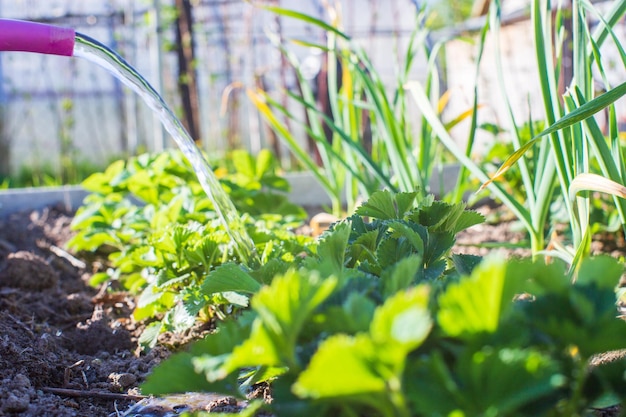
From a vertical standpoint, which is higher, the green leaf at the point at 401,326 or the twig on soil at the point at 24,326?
the green leaf at the point at 401,326

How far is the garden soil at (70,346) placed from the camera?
3.55ft

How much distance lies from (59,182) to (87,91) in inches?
86.8

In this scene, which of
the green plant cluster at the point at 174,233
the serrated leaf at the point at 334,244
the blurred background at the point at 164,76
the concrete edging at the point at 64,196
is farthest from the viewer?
the blurred background at the point at 164,76

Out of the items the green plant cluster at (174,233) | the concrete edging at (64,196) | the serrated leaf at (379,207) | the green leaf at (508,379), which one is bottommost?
the concrete edging at (64,196)

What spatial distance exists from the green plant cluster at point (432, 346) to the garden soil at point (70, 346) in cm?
43

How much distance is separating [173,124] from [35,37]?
1.11ft

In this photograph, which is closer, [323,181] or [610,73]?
[323,181]

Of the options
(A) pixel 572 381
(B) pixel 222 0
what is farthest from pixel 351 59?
(B) pixel 222 0

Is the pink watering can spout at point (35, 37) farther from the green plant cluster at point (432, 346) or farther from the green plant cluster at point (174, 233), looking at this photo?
the green plant cluster at point (432, 346)

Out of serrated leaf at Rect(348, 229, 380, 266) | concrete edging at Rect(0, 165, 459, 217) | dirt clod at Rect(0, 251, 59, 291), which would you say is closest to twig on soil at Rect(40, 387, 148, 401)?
serrated leaf at Rect(348, 229, 380, 266)

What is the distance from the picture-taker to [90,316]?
5.52 ft

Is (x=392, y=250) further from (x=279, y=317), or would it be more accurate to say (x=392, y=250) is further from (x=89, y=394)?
(x=89, y=394)

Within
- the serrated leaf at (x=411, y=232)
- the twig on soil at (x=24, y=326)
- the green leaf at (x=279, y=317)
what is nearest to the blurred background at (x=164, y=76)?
the twig on soil at (x=24, y=326)

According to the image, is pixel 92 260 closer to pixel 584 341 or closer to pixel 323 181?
pixel 323 181
